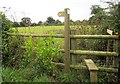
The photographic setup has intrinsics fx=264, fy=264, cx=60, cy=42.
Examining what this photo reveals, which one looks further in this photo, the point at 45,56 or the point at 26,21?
the point at 26,21

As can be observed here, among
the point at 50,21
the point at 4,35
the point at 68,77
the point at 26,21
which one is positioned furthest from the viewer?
the point at 50,21

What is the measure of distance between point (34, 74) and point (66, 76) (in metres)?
0.81

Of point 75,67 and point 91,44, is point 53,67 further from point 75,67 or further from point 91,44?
point 91,44

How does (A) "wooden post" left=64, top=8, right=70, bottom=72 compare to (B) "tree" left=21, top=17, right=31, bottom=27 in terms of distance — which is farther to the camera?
(B) "tree" left=21, top=17, right=31, bottom=27

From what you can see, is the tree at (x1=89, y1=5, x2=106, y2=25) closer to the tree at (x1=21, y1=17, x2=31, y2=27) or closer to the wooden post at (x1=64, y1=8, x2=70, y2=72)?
the wooden post at (x1=64, y1=8, x2=70, y2=72)

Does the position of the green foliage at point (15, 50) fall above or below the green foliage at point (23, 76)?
above

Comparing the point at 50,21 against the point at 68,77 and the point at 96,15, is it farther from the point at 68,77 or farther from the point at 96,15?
the point at 68,77

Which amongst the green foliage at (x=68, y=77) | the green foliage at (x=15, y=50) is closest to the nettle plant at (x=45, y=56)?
the green foliage at (x=68, y=77)

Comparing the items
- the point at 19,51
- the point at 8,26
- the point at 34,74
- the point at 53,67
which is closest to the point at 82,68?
the point at 53,67

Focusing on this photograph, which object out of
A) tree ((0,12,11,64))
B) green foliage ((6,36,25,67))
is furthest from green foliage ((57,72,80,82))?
tree ((0,12,11,64))

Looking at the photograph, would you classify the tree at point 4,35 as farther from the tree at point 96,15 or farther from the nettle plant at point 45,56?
the tree at point 96,15

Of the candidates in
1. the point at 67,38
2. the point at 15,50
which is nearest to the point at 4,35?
the point at 15,50

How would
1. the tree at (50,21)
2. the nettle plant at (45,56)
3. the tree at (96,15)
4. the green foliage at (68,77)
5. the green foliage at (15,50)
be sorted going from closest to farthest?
the green foliage at (68,77), the nettle plant at (45,56), the green foliage at (15,50), the tree at (96,15), the tree at (50,21)

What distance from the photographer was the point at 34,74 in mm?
5965
